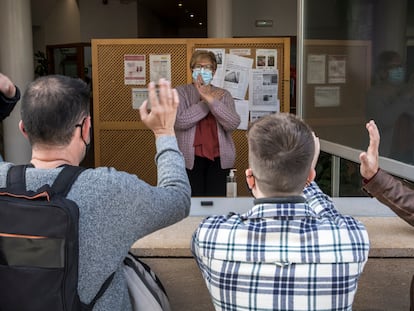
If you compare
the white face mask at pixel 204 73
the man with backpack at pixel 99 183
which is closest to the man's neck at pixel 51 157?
the man with backpack at pixel 99 183

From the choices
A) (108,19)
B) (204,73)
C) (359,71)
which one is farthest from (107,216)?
(108,19)

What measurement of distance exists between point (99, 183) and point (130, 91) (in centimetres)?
380

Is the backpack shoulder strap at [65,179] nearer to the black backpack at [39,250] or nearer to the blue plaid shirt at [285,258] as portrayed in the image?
the black backpack at [39,250]

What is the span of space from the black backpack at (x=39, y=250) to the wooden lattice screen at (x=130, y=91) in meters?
3.69

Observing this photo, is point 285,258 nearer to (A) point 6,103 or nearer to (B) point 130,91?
(A) point 6,103

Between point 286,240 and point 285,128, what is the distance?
25 centimetres

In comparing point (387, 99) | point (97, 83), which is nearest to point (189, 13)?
point (97, 83)

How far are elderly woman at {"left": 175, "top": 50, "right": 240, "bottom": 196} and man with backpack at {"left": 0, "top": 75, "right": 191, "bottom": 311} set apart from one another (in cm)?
211

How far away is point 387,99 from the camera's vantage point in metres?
3.76

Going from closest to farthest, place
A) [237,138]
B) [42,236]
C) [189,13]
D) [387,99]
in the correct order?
[42,236]
[387,99]
[237,138]
[189,13]

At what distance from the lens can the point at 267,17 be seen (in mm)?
7820

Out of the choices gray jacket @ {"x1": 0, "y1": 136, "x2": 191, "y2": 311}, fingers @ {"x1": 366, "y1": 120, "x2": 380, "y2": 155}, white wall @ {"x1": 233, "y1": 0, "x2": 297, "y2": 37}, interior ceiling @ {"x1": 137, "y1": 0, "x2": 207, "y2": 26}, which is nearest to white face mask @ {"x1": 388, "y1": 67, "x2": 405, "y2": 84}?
fingers @ {"x1": 366, "y1": 120, "x2": 380, "y2": 155}

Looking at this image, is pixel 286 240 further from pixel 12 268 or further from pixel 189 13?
pixel 189 13

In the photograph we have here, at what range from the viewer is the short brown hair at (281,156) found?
3.67 feet
